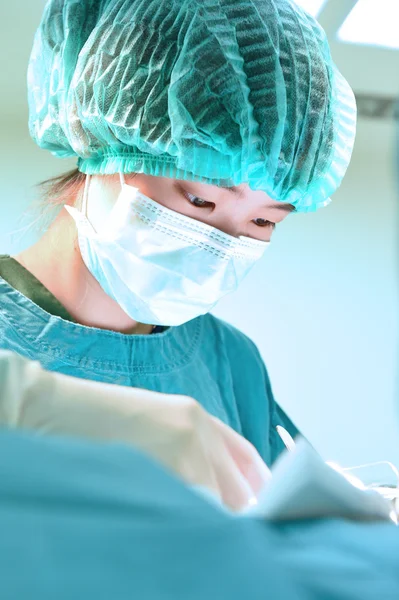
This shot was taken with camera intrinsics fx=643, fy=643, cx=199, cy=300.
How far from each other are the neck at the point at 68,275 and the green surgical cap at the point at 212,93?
0.17m

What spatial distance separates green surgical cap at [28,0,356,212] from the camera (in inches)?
46.1

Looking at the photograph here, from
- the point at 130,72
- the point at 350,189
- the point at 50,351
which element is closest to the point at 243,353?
the point at 50,351

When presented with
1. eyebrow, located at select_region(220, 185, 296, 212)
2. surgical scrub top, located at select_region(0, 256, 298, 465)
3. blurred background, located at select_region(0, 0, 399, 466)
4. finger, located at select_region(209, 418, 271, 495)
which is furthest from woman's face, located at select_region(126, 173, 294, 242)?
blurred background, located at select_region(0, 0, 399, 466)

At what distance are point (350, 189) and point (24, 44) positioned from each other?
1.87 meters

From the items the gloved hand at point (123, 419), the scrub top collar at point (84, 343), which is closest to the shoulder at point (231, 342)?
the scrub top collar at point (84, 343)

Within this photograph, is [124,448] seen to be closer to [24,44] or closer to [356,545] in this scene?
[356,545]

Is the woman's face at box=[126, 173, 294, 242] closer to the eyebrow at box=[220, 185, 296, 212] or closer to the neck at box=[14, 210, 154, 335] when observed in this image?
the eyebrow at box=[220, 185, 296, 212]

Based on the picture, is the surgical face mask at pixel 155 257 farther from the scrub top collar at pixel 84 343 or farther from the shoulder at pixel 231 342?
the shoulder at pixel 231 342

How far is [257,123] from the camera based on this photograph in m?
1.18

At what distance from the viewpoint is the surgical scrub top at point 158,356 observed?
4.07 feet

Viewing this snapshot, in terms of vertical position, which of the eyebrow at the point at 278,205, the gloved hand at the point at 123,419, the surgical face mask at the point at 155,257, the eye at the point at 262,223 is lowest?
the surgical face mask at the point at 155,257

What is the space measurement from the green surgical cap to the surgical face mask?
0.09 metres

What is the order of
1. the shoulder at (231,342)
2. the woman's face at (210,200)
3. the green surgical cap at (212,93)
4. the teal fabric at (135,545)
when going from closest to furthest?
the teal fabric at (135,545), the green surgical cap at (212,93), the woman's face at (210,200), the shoulder at (231,342)

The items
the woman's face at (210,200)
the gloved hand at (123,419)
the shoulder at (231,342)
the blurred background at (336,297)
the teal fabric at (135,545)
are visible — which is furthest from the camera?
the blurred background at (336,297)
